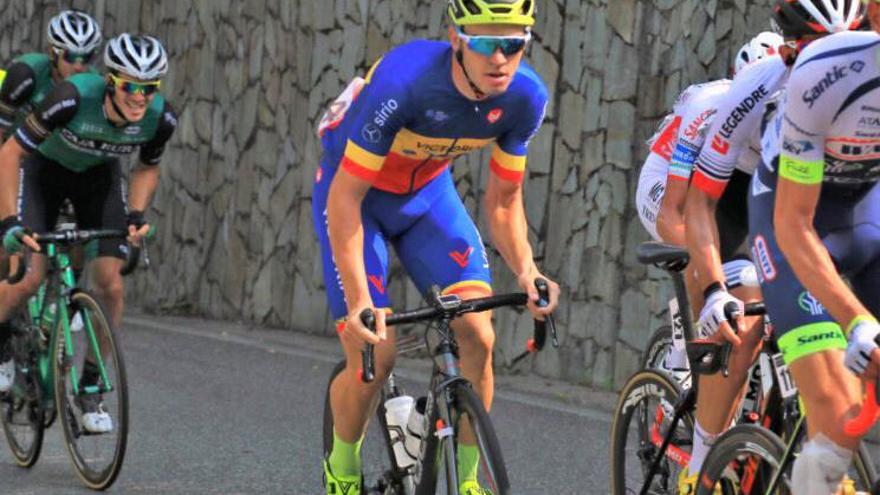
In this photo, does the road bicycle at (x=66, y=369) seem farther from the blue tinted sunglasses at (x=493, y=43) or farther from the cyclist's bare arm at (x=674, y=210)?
the blue tinted sunglasses at (x=493, y=43)

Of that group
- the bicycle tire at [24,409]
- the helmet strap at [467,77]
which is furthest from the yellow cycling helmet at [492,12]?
the bicycle tire at [24,409]

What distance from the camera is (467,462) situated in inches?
238

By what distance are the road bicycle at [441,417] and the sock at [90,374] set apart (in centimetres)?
262

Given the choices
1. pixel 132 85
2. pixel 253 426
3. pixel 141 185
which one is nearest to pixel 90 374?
pixel 141 185

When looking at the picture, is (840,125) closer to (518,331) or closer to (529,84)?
(529,84)

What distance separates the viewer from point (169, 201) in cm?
1683

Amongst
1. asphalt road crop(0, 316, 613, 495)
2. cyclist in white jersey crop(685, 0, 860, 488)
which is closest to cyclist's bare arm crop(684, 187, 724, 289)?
cyclist in white jersey crop(685, 0, 860, 488)

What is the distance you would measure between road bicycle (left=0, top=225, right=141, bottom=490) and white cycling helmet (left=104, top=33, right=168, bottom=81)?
0.76 m

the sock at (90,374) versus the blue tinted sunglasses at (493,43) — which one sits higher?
the blue tinted sunglasses at (493,43)

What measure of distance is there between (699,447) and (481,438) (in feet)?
2.68

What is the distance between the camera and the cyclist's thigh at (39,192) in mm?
9352

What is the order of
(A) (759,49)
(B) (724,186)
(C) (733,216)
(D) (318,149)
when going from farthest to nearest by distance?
(D) (318,149) → (A) (759,49) → (C) (733,216) → (B) (724,186)

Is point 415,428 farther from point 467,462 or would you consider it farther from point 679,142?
point 679,142

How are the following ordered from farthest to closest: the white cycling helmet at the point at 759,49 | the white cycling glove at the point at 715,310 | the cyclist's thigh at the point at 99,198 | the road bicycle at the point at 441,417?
1. the cyclist's thigh at the point at 99,198
2. the white cycling helmet at the point at 759,49
3. the road bicycle at the point at 441,417
4. the white cycling glove at the point at 715,310
